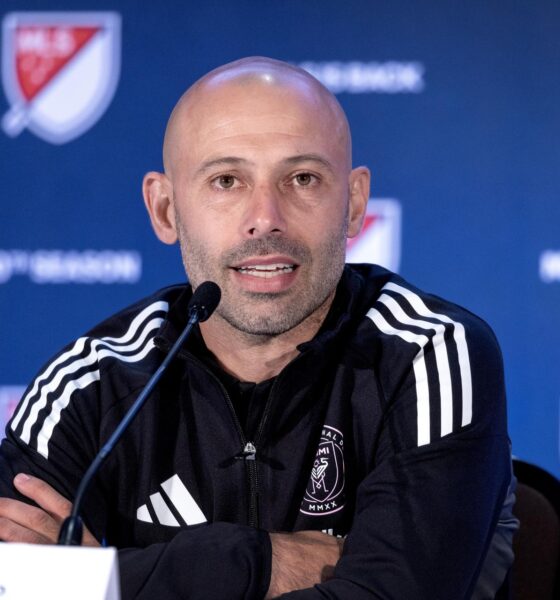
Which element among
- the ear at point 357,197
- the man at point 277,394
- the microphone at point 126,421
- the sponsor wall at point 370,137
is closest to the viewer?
the microphone at point 126,421

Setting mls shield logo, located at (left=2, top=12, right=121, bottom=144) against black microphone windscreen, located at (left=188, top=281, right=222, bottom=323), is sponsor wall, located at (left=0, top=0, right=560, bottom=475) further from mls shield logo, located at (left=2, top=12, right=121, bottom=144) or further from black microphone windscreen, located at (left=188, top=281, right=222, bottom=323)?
black microphone windscreen, located at (left=188, top=281, right=222, bottom=323)

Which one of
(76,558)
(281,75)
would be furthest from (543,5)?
(76,558)

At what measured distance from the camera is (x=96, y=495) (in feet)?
6.67

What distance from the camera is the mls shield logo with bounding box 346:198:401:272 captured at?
11.3ft

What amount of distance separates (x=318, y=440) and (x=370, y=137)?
1.66 m

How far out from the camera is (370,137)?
347 centimetres

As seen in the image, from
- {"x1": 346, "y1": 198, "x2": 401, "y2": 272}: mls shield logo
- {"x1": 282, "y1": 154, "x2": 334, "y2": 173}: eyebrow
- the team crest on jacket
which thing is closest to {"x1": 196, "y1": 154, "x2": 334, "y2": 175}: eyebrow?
{"x1": 282, "y1": 154, "x2": 334, "y2": 173}: eyebrow

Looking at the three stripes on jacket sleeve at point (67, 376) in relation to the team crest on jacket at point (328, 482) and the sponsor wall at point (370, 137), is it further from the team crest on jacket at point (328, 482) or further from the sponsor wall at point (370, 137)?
the sponsor wall at point (370, 137)

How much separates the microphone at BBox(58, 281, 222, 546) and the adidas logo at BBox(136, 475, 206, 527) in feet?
1.47

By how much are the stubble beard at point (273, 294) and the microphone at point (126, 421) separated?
295 millimetres

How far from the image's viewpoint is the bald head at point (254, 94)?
6.98 feet

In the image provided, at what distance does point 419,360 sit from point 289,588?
1.62ft

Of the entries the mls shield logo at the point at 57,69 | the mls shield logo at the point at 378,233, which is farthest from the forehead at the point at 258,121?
the mls shield logo at the point at 57,69

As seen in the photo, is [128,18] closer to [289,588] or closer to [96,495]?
[96,495]
